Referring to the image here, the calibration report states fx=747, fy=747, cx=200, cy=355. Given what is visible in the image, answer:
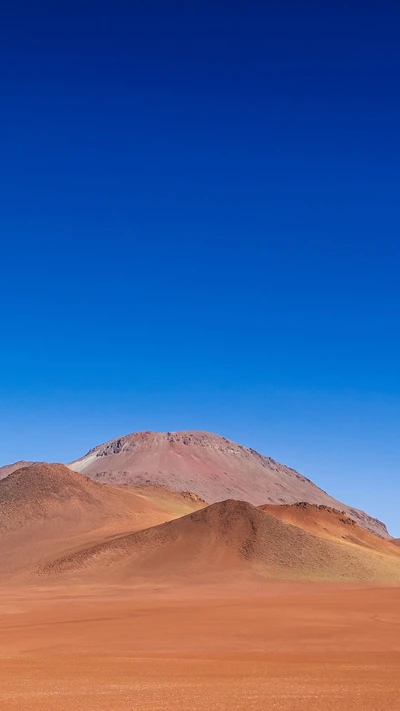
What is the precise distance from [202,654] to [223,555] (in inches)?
1739

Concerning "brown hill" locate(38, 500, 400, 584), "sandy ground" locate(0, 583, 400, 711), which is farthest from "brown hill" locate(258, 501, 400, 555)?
"sandy ground" locate(0, 583, 400, 711)

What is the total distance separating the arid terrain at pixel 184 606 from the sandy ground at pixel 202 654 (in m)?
0.07

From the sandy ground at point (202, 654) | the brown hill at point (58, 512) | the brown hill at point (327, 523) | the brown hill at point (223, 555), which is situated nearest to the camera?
the sandy ground at point (202, 654)

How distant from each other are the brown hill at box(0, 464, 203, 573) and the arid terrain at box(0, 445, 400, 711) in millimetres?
276

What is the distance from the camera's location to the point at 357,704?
15797mm

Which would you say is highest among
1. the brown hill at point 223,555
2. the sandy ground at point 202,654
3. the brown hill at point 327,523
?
the brown hill at point 327,523

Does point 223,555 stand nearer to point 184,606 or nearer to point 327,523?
point 184,606

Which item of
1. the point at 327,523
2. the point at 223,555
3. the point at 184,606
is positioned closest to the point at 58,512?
the point at 327,523

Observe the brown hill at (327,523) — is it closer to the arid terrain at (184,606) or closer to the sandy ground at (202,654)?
the arid terrain at (184,606)

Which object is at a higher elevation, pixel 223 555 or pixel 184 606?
pixel 223 555

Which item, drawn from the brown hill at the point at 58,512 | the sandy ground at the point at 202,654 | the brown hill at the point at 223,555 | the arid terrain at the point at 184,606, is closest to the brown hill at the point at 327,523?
the arid terrain at the point at 184,606

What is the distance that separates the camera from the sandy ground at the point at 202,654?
16.3 m

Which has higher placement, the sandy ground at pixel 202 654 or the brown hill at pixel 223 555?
the brown hill at pixel 223 555

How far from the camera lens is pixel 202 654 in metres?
24.1
